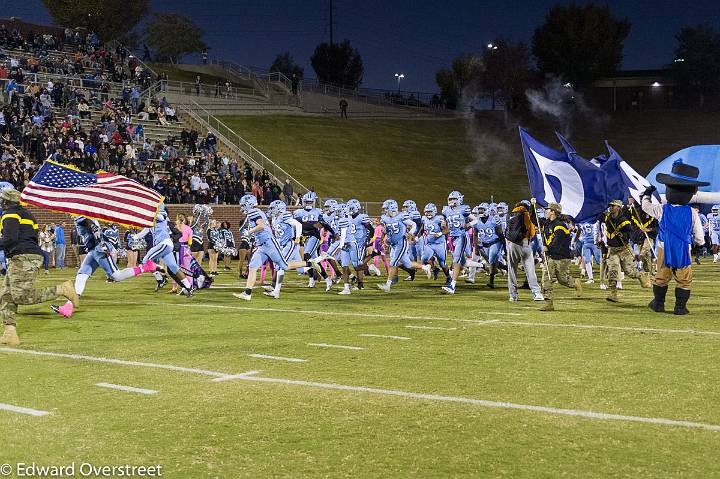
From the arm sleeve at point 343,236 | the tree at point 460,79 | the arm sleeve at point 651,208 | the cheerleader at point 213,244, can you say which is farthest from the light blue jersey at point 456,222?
the tree at point 460,79

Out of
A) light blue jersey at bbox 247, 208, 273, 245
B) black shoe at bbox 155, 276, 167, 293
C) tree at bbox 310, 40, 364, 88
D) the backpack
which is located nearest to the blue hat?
the backpack

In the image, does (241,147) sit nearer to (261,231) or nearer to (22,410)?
(261,231)

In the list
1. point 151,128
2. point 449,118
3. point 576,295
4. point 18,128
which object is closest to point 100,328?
point 576,295

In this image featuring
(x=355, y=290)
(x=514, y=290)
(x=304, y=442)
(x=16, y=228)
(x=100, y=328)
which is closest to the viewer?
(x=304, y=442)

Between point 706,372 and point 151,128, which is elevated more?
point 151,128

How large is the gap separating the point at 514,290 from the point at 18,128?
2088 cm

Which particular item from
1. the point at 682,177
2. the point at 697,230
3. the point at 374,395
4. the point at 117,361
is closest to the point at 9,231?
the point at 117,361

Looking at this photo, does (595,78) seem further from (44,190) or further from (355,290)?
(44,190)

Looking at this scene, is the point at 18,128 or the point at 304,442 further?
the point at 18,128

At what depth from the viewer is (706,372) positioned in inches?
311

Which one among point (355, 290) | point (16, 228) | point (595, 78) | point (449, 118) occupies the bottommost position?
point (355, 290)

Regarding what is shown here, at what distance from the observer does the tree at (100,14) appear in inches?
2522

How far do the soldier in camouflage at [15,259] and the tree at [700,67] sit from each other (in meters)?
65.0

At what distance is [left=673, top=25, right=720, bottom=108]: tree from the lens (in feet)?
221
